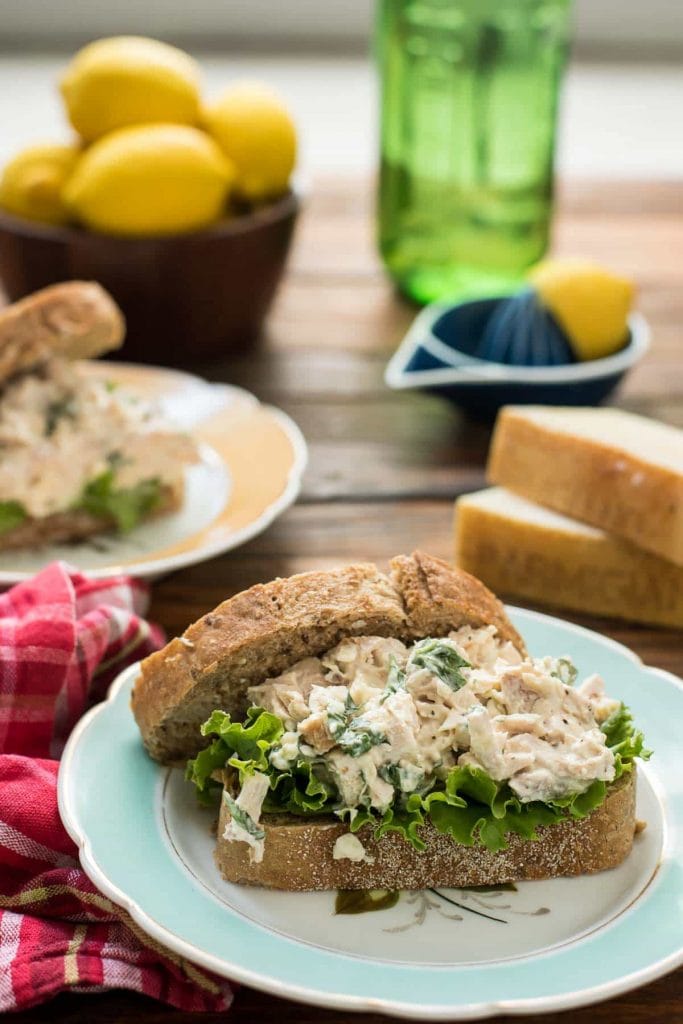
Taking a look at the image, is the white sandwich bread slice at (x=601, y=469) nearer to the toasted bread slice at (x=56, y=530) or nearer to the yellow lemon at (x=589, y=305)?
the yellow lemon at (x=589, y=305)

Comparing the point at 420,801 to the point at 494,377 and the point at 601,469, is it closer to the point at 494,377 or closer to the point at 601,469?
the point at 601,469

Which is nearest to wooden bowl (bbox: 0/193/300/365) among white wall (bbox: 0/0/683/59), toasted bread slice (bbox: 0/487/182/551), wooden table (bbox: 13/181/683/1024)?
wooden table (bbox: 13/181/683/1024)

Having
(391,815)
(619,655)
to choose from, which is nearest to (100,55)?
(619,655)

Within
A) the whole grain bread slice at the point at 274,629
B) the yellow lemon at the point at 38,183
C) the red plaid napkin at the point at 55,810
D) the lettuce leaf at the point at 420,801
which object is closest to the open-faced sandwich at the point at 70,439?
the red plaid napkin at the point at 55,810

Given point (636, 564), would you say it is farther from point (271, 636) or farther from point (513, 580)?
point (271, 636)

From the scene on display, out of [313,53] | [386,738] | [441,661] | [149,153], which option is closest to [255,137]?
[149,153]

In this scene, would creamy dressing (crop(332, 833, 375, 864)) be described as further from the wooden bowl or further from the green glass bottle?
the green glass bottle
